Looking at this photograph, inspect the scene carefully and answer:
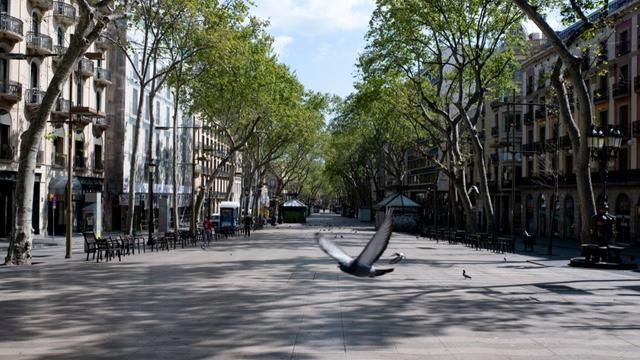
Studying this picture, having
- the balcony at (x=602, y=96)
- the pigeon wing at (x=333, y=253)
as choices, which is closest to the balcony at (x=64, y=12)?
the balcony at (x=602, y=96)

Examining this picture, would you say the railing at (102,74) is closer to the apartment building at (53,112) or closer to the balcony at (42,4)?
the apartment building at (53,112)

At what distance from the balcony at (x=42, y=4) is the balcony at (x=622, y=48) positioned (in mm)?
35948

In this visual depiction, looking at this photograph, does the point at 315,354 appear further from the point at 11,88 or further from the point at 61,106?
the point at 61,106

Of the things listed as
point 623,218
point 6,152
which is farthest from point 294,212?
point 6,152

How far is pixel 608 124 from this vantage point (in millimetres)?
34594

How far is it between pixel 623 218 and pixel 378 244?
38995 mm

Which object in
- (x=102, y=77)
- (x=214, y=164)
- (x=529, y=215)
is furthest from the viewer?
(x=214, y=164)

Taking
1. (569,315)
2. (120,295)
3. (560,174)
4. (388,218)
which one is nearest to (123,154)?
(560,174)

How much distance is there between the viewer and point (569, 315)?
12.1 metres

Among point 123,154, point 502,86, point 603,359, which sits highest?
point 502,86

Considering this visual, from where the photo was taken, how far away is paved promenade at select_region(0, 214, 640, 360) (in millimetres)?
9117

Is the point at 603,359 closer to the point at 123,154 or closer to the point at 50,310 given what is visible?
the point at 50,310

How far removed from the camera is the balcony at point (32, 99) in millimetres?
36500

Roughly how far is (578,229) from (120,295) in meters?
39.0
